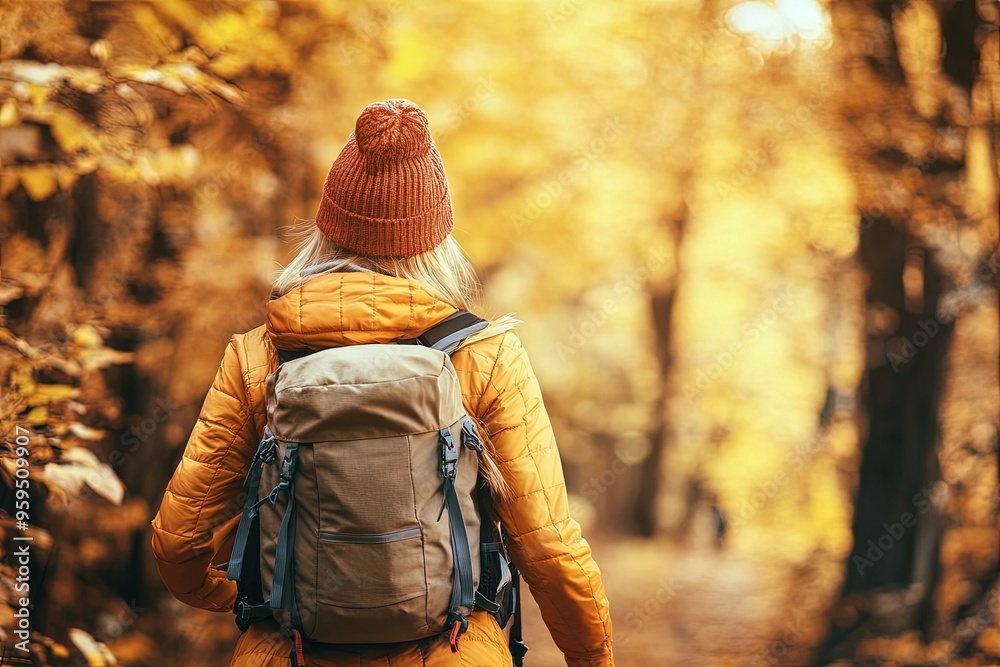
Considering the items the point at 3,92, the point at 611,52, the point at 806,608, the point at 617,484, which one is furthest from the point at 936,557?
the point at 3,92

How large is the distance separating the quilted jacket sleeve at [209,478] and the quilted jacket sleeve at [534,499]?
1.56ft

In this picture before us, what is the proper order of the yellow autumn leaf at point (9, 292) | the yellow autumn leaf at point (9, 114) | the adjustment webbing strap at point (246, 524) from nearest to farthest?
the adjustment webbing strap at point (246, 524) → the yellow autumn leaf at point (9, 114) → the yellow autumn leaf at point (9, 292)

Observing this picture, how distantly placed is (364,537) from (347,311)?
379 millimetres

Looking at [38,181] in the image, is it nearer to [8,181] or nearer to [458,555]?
[8,181]

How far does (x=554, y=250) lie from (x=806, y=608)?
2.23m

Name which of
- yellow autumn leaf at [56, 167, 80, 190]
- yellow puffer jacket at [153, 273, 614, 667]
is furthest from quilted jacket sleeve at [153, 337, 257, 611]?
yellow autumn leaf at [56, 167, 80, 190]

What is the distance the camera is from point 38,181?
4.00m

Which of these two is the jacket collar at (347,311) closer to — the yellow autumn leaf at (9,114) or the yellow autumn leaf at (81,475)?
the yellow autumn leaf at (81,475)

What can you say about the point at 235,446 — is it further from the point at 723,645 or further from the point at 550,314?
the point at 723,645

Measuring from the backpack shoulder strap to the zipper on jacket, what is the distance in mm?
328

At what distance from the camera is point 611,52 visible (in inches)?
178

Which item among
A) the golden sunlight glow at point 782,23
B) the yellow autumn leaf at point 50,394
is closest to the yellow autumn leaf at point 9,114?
the yellow autumn leaf at point 50,394

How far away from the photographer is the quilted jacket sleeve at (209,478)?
1.72 m

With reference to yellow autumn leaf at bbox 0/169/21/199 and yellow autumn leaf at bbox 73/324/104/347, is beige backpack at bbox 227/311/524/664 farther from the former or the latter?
yellow autumn leaf at bbox 0/169/21/199
